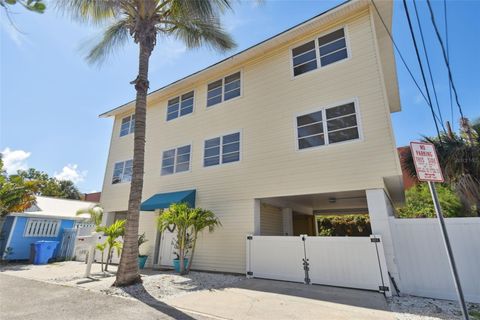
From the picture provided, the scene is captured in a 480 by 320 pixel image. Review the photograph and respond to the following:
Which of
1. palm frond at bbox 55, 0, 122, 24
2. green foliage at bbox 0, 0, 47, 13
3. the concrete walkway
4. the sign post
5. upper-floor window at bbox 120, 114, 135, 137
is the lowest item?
the concrete walkway

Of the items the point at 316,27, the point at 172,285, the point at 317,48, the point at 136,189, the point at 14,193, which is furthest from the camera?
the point at 14,193

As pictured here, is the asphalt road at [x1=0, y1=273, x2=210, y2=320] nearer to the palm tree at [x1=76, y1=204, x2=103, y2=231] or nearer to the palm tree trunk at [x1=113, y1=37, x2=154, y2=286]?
the palm tree trunk at [x1=113, y1=37, x2=154, y2=286]

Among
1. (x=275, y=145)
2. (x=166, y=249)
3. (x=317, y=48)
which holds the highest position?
(x=317, y=48)

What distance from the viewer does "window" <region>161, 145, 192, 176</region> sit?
12.3 meters

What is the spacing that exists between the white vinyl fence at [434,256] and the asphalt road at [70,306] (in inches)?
220

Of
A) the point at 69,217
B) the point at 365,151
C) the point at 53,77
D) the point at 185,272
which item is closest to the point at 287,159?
the point at 365,151

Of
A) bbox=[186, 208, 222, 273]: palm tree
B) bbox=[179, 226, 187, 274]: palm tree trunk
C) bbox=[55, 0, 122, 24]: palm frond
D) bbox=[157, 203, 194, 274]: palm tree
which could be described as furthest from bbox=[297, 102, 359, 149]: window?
bbox=[55, 0, 122, 24]: palm frond

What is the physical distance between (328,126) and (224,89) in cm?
580

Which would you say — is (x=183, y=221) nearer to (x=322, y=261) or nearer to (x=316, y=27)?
(x=322, y=261)

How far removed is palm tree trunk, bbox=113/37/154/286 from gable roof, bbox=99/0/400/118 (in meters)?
4.04

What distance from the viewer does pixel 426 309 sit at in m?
5.18

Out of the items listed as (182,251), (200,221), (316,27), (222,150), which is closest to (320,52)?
(316,27)

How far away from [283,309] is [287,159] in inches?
207

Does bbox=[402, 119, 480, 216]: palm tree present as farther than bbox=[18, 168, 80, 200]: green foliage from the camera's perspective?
No
